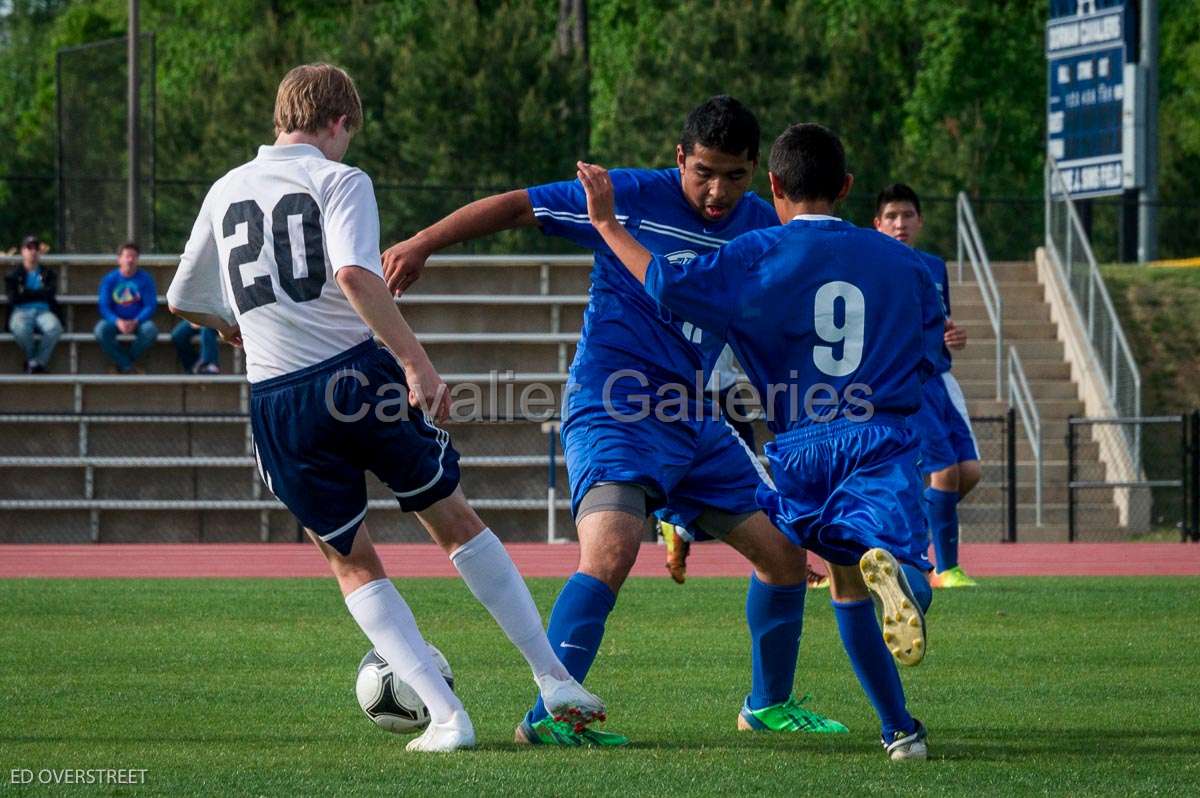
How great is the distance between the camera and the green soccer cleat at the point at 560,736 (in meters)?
5.20

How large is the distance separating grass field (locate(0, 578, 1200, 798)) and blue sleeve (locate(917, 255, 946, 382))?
112cm

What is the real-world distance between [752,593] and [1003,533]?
41.3 ft

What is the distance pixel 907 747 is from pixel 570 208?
1.93 m

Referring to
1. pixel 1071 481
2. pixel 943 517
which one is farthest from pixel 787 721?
pixel 1071 481

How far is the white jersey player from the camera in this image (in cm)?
493

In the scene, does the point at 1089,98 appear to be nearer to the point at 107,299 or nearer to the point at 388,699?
the point at 107,299

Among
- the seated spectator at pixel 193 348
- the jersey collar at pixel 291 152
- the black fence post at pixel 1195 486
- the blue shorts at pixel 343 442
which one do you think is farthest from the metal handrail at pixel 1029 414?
the jersey collar at pixel 291 152

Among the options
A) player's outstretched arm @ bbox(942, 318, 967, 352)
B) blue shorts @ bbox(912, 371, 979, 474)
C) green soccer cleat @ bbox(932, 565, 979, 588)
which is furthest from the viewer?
green soccer cleat @ bbox(932, 565, 979, 588)

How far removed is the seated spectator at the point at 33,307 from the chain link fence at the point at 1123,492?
10.8 metres

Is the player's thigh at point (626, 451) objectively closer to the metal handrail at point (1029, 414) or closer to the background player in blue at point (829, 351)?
the background player in blue at point (829, 351)

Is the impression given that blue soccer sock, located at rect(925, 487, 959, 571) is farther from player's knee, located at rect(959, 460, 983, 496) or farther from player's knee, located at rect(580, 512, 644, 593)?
player's knee, located at rect(580, 512, 644, 593)

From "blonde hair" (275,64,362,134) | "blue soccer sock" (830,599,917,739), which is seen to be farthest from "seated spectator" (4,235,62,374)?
"blue soccer sock" (830,599,917,739)

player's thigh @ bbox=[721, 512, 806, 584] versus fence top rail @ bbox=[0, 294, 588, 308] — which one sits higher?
fence top rail @ bbox=[0, 294, 588, 308]

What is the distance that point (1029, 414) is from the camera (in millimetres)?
19719
